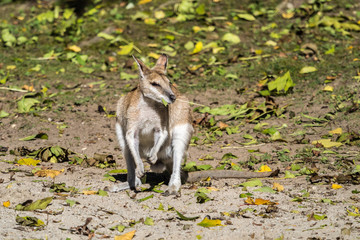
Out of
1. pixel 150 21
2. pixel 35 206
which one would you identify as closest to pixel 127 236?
pixel 35 206

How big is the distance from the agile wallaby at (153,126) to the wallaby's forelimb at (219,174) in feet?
0.67

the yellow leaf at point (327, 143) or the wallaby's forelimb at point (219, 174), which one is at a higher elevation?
the wallaby's forelimb at point (219, 174)

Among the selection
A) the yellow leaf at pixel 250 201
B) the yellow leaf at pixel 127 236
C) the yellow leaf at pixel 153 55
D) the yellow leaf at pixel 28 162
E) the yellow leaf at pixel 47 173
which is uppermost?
the yellow leaf at pixel 127 236

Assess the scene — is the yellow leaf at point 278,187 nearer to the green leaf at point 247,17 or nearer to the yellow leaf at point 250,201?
the yellow leaf at point 250,201

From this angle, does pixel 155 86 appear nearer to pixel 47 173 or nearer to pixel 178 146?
pixel 178 146

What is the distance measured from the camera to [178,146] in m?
4.97

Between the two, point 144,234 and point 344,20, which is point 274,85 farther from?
point 144,234

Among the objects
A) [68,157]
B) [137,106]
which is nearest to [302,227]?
[137,106]

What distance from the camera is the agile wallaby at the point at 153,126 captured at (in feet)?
15.9

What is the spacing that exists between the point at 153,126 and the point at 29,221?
5.28 feet

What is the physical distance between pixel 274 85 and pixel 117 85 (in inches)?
94.0

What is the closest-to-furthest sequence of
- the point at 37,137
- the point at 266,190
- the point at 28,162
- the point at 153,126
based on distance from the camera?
the point at 266,190 → the point at 153,126 → the point at 28,162 → the point at 37,137

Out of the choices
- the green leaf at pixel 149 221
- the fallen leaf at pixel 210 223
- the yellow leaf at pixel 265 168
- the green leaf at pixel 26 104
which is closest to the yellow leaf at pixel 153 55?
the green leaf at pixel 26 104

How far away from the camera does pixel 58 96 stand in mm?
8016
